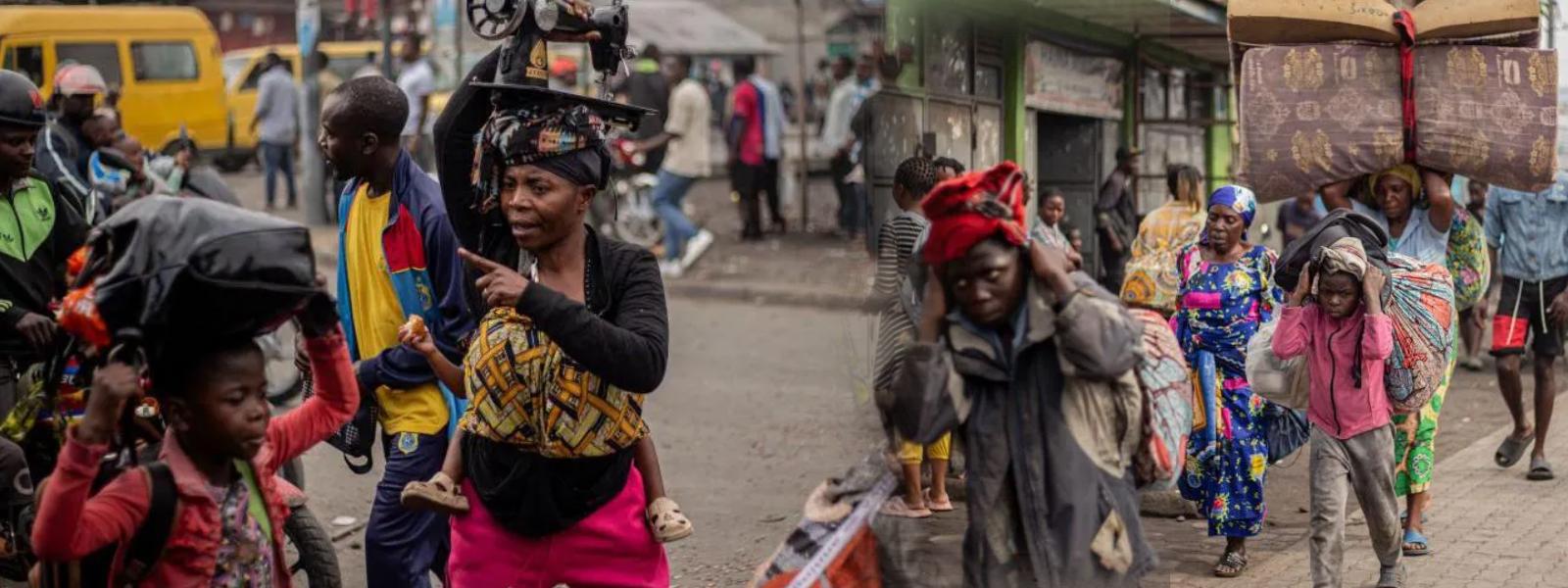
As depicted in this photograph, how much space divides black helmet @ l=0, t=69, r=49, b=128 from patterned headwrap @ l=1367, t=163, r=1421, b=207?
518cm

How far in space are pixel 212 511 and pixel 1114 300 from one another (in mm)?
Result: 1850

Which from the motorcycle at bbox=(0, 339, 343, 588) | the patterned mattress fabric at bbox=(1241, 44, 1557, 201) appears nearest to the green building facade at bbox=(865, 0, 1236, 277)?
the patterned mattress fabric at bbox=(1241, 44, 1557, 201)

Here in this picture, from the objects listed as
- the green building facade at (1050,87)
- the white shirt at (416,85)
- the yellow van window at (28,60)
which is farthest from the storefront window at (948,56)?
the yellow van window at (28,60)

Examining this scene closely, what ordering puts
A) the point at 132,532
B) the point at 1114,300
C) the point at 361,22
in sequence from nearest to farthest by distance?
the point at 132,532
the point at 1114,300
the point at 361,22

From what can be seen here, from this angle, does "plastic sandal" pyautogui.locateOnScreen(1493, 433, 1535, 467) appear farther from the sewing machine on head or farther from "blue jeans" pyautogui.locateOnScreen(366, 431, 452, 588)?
the sewing machine on head

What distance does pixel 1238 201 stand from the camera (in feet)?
25.4

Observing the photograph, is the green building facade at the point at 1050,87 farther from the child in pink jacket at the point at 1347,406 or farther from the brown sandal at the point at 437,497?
the brown sandal at the point at 437,497

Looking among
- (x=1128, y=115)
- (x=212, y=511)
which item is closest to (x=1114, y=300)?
(x=212, y=511)

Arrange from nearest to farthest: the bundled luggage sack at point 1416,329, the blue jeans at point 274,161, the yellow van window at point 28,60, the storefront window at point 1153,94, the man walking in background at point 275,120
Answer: the bundled luggage sack at point 1416,329
the storefront window at point 1153,94
the yellow van window at point 28,60
the man walking in background at point 275,120
the blue jeans at point 274,161

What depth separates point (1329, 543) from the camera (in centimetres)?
645

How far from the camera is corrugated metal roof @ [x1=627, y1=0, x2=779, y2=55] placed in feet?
98.8

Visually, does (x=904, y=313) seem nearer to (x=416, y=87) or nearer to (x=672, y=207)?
(x=672, y=207)

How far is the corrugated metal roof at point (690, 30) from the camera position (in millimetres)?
30109

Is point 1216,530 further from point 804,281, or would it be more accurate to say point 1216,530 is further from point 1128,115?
point 804,281
